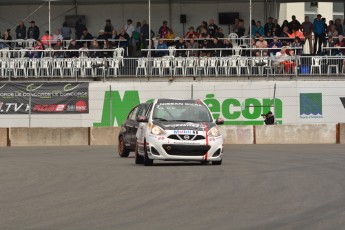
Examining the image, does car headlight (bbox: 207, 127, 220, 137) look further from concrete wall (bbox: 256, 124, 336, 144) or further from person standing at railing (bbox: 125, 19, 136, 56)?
person standing at railing (bbox: 125, 19, 136, 56)

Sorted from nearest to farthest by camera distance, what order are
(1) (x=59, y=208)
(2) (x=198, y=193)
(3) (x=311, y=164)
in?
1. (1) (x=59, y=208)
2. (2) (x=198, y=193)
3. (3) (x=311, y=164)

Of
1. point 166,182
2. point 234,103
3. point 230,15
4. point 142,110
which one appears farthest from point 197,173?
point 230,15

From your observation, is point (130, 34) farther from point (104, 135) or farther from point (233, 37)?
point (104, 135)

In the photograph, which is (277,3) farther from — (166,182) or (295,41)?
(166,182)

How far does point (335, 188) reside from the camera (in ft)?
52.0

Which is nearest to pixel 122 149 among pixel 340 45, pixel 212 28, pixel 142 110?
pixel 142 110

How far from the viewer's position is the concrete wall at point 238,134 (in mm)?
35969

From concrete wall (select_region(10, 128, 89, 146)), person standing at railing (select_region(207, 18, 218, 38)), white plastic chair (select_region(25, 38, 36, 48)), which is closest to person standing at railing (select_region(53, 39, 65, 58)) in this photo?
white plastic chair (select_region(25, 38, 36, 48))

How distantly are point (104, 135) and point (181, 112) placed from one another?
44.5ft

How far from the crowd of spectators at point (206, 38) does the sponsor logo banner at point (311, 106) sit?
6.05ft

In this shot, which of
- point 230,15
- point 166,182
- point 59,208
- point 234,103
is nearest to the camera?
point 59,208

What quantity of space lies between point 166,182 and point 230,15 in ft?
98.6

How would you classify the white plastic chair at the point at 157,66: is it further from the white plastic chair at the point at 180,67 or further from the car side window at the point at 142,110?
the car side window at the point at 142,110

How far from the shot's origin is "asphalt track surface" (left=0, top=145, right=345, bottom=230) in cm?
1144
